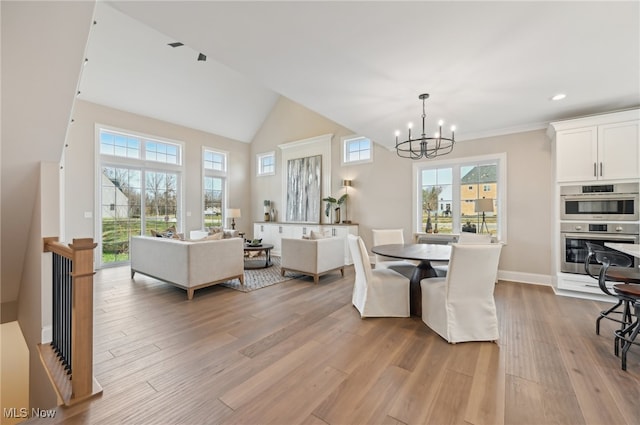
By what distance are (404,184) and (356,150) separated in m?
1.48

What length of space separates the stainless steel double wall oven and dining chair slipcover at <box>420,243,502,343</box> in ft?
7.52

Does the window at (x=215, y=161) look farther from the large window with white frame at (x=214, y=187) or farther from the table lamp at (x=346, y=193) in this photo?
the table lamp at (x=346, y=193)

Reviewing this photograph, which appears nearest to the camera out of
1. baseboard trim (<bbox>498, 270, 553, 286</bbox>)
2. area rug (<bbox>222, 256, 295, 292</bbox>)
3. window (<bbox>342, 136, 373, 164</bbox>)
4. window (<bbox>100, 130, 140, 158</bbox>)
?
area rug (<bbox>222, 256, 295, 292</bbox>)

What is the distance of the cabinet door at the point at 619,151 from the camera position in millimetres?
3410

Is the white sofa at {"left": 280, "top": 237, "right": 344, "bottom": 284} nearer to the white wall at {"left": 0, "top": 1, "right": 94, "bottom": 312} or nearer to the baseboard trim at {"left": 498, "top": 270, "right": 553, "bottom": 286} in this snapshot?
the baseboard trim at {"left": 498, "top": 270, "right": 553, "bottom": 286}

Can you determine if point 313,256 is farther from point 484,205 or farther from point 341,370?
point 484,205

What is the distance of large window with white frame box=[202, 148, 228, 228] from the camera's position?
24.4 ft

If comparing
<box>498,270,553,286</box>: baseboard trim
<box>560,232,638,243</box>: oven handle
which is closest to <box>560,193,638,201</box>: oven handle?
<box>560,232,638,243</box>: oven handle

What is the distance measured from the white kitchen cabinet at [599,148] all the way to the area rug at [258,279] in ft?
15.0

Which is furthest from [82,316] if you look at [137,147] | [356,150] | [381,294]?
[356,150]

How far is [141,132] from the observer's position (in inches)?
240

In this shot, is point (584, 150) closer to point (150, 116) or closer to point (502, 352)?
point (502, 352)

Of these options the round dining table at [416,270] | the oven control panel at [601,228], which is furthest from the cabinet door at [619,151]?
the round dining table at [416,270]

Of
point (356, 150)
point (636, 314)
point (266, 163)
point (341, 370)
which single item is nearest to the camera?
point (341, 370)
